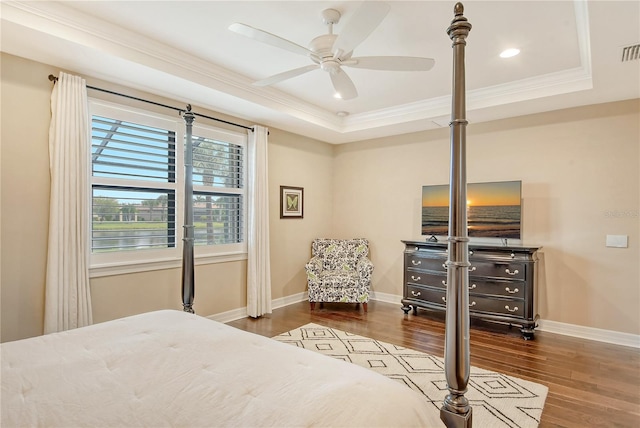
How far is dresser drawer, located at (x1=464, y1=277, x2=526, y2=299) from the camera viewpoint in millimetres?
3906

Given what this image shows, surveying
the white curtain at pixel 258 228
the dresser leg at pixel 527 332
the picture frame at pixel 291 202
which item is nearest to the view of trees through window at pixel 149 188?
the white curtain at pixel 258 228

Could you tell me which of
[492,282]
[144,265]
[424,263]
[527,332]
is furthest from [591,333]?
[144,265]

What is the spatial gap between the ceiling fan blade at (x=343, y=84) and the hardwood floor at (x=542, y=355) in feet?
8.46

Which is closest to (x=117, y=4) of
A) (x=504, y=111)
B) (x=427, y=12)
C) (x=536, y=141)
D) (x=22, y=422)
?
(x=427, y=12)

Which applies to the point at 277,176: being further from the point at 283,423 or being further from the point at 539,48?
the point at 283,423

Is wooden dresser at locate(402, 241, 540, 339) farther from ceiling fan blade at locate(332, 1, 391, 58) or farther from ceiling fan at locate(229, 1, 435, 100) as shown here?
ceiling fan blade at locate(332, 1, 391, 58)

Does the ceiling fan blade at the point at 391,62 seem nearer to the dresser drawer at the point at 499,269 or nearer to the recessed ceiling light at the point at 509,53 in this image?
the recessed ceiling light at the point at 509,53

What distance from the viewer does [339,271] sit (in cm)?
535

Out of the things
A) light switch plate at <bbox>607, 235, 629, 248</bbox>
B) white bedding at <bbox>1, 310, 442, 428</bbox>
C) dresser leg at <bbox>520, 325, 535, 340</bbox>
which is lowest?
dresser leg at <bbox>520, 325, 535, 340</bbox>

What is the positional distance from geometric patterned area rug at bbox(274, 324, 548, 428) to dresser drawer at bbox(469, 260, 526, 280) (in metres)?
1.37

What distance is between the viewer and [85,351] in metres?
1.62

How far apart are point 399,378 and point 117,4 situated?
3580 millimetres

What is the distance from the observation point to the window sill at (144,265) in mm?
3244

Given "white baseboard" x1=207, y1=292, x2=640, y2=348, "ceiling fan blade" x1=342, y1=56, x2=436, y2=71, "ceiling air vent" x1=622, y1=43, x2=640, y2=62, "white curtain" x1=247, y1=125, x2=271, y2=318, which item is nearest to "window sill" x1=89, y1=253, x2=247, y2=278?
"white curtain" x1=247, y1=125, x2=271, y2=318
